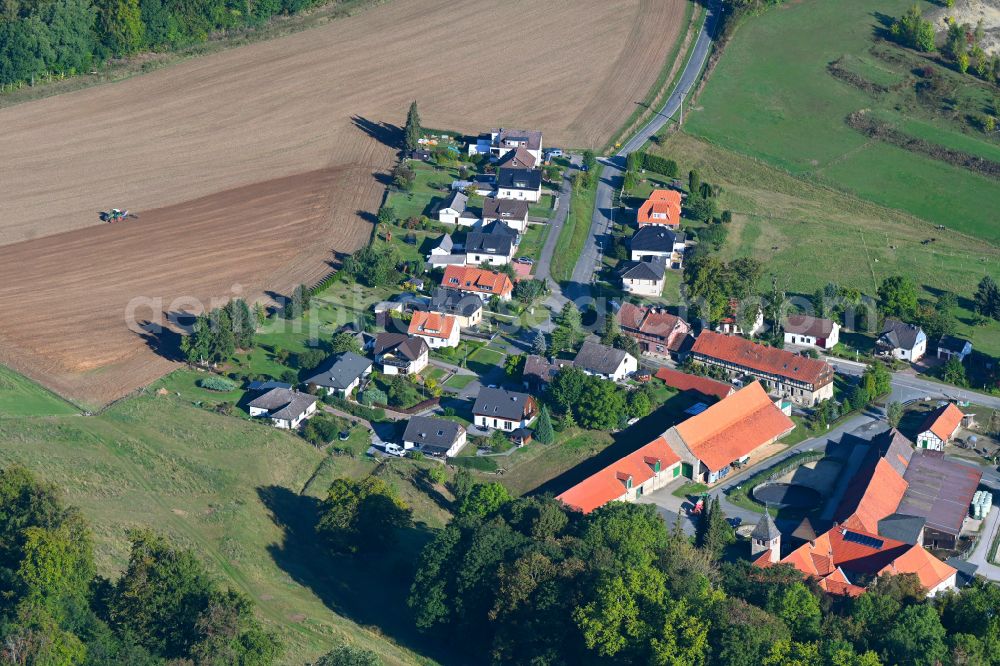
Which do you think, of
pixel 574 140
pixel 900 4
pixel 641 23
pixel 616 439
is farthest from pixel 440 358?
pixel 900 4

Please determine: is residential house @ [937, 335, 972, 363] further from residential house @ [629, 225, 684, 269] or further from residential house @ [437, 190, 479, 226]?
residential house @ [437, 190, 479, 226]

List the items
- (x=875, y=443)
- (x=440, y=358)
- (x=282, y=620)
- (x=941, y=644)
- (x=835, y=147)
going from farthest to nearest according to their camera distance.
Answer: (x=835, y=147) < (x=440, y=358) < (x=875, y=443) < (x=282, y=620) < (x=941, y=644)

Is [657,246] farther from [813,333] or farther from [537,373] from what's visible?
[537,373]

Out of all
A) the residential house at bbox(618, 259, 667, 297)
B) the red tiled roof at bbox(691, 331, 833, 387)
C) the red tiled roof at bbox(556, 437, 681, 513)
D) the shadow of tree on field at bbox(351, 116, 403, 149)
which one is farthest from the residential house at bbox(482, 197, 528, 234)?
the red tiled roof at bbox(556, 437, 681, 513)

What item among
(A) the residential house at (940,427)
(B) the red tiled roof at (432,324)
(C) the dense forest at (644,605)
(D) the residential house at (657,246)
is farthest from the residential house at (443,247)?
(A) the residential house at (940,427)

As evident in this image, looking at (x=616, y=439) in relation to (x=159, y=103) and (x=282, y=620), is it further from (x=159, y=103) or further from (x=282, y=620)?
(x=159, y=103)

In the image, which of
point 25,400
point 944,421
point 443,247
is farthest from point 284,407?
point 944,421
